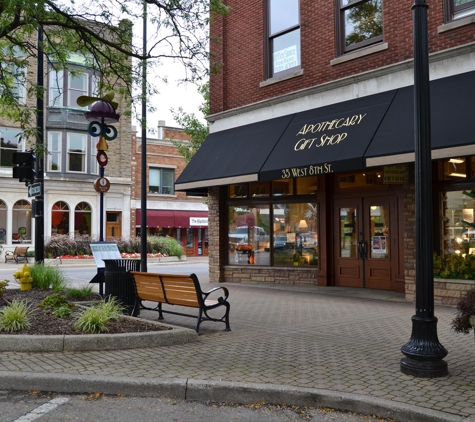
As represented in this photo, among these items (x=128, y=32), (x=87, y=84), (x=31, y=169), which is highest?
(x=87, y=84)

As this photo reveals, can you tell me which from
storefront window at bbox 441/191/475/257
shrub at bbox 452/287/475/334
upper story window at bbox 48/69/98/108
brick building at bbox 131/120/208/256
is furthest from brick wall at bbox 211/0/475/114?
brick building at bbox 131/120/208/256

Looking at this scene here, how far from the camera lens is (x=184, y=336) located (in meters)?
7.15

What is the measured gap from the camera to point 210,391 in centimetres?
514

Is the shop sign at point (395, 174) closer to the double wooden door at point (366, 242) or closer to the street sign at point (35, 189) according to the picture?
the double wooden door at point (366, 242)

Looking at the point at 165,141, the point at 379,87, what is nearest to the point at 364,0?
the point at 379,87

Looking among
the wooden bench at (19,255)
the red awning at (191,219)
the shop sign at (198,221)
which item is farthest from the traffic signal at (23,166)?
the shop sign at (198,221)

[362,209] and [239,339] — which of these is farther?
[362,209]

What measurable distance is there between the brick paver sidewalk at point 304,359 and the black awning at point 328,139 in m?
3.42

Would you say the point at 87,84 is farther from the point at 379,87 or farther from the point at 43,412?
the point at 43,412

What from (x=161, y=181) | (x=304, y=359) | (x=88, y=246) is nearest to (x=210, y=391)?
(x=304, y=359)

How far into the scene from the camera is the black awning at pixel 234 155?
1316 cm

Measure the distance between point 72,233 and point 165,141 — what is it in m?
10.5

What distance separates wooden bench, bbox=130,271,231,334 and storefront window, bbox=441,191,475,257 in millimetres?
5615

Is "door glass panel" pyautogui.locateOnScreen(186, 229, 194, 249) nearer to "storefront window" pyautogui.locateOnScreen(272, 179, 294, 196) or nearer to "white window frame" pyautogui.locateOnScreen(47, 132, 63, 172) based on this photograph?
"white window frame" pyautogui.locateOnScreen(47, 132, 63, 172)
